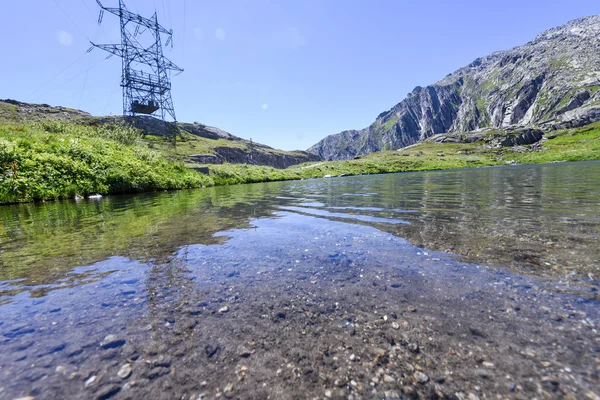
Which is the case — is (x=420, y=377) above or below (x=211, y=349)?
below

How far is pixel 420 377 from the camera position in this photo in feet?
9.84

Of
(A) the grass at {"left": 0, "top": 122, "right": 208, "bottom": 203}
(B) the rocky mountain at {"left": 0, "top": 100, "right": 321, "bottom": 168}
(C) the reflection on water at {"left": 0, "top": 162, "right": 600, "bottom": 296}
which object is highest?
(B) the rocky mountain at {"left": 0, "top": 100, "right": 321, "bottom": 168}

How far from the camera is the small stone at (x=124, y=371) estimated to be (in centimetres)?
312

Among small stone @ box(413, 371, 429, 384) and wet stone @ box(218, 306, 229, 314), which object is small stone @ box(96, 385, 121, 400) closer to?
wet stone @ box(218, 306, 229, 314)

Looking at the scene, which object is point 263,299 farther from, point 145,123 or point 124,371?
point 145,123

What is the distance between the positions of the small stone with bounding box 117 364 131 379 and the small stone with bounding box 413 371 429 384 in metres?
3.55

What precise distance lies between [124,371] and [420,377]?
12.1 ft

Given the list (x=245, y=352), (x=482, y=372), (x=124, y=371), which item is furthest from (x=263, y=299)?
(x=482, y=372)

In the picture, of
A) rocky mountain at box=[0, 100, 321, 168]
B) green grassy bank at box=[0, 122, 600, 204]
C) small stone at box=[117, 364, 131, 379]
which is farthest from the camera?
rocky mountain at box=[0, 100, 321, 168]

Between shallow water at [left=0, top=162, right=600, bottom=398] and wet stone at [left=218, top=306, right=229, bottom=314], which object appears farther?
wet stone at [left=218, top=306, right=229, bottom=314]

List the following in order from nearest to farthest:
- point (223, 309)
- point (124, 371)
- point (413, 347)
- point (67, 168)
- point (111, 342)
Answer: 1. point (124, 371)
2. point (413, 347)
3. point (111, 342)
4. point (223, 309)
5. point (67, 168)

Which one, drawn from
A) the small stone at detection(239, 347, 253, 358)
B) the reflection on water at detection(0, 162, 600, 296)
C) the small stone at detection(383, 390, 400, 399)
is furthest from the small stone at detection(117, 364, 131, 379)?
the reflection on water at detection(0, 162, 600, 296)

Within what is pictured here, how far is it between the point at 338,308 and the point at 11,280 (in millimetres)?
8046

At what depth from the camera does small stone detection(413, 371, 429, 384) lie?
2.94m
